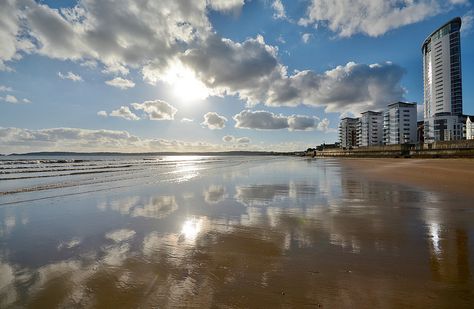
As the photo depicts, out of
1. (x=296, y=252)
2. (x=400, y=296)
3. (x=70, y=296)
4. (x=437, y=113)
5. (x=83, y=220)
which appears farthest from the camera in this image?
(x=437, y=113)

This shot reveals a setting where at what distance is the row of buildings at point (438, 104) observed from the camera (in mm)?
115963

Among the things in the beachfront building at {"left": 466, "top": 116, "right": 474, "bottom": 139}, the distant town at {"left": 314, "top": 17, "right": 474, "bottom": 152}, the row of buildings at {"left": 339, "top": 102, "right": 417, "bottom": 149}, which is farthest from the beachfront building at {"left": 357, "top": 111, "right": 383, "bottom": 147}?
the beachfront building at {"left": 466, "top": 116, "right": 474, "bottom": 139}

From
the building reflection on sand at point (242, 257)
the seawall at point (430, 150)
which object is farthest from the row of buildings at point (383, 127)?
the building reflection on sand at point (242, 257)

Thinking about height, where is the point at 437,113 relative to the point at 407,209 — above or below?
above

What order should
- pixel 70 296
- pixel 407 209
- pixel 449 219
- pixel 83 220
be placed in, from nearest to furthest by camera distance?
pixel 70 296, pixel 449 219, pixel 83 220, pixel 407 209

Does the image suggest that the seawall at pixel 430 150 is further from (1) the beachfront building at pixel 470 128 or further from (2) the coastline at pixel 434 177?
(1) the beachfront building at pixel 470 128

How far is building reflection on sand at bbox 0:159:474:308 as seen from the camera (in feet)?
12.5

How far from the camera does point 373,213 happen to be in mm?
8883

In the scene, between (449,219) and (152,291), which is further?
(449,219)

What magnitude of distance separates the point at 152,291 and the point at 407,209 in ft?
30.5

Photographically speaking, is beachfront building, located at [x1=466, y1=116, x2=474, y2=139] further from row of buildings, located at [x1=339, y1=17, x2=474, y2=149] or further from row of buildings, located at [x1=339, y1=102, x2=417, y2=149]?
row of buildings, located at [x1=339, y1=102, x2=417, y2=149]

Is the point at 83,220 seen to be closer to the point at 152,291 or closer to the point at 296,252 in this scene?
the point at 152,291

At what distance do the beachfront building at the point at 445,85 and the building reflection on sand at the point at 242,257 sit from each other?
13476 centimetres

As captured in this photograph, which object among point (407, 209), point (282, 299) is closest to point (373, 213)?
point (407, 209)
